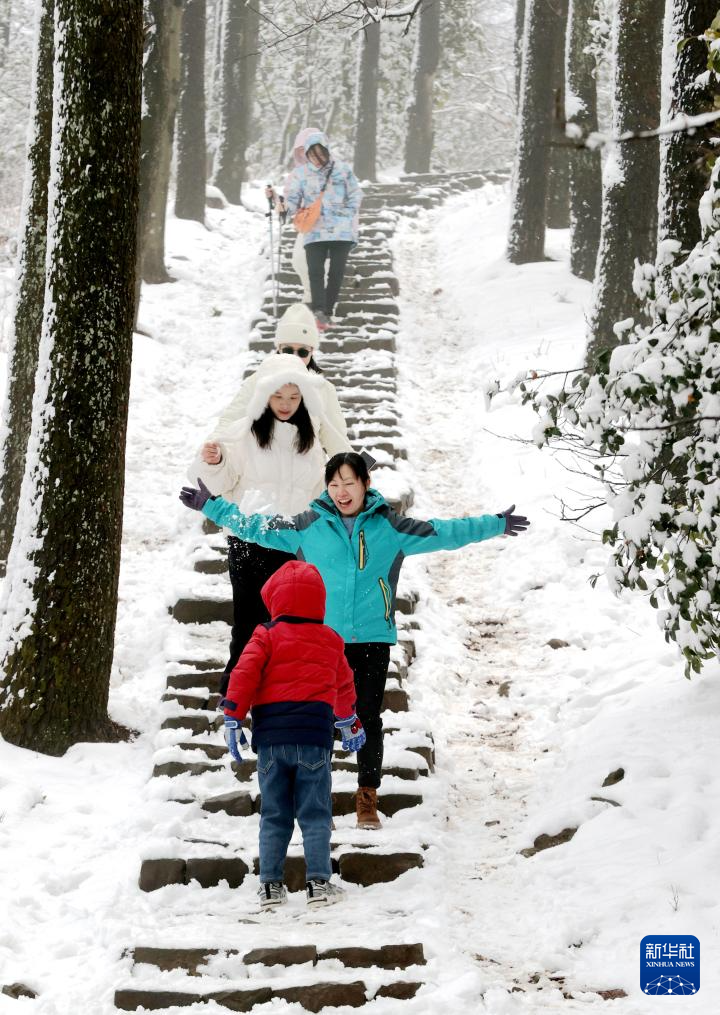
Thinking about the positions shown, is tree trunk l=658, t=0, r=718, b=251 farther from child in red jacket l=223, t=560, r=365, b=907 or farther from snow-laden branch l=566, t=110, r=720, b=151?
snow-laden branch l=566, t=110, r=720, b=151

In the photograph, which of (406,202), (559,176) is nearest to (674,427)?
(559,176)

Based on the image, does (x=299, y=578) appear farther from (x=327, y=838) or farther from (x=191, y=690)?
(x=191, y=690)

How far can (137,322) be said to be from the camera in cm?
1492

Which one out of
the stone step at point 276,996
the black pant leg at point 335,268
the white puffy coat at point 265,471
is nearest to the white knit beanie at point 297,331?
the white puffy coat at point 265,471

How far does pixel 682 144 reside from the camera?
7.64m

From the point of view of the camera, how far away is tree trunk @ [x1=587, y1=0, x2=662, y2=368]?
1164 centimetres

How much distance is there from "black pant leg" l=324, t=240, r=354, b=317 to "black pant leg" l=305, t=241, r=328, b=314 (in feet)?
0.23

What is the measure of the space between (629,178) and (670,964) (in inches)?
370

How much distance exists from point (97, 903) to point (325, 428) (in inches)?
114

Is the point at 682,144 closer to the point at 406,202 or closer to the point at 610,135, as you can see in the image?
the point at 610,135

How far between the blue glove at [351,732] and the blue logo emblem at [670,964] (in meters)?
1.50

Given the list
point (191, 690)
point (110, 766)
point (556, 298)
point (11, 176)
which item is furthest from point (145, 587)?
point (11, 176)

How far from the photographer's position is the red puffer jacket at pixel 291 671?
4832mm

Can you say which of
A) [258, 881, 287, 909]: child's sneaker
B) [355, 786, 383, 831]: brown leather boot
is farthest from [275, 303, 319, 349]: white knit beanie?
[258, 881, 287, 909]: child's sneaker
